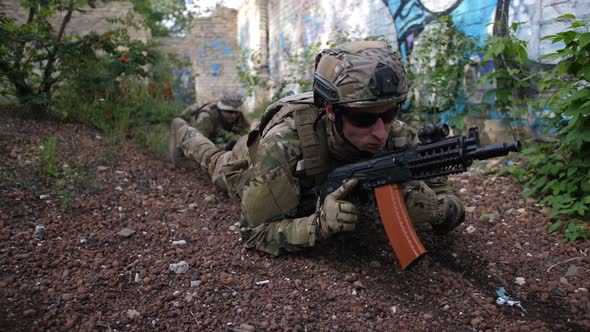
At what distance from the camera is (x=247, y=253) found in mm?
2482

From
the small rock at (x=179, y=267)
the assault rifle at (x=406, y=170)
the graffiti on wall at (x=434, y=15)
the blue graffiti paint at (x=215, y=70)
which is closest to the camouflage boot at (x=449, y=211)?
the assault rifle at (x=406, y=170)

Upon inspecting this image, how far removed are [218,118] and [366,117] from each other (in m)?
3.54

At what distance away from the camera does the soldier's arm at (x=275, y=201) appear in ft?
7.67

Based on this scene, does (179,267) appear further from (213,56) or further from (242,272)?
(213,56)

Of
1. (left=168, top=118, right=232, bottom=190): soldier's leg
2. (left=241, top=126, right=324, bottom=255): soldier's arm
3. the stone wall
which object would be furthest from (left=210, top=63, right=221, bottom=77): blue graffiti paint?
(left=241, top=126, right=324, bottom=255): soldier's arm

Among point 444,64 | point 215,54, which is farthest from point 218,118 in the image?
point 215,54

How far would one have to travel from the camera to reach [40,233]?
2504mm

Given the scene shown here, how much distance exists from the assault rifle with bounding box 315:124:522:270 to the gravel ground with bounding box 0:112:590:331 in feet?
0.88

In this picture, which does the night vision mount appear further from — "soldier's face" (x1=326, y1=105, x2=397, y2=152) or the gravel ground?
the gravel ground

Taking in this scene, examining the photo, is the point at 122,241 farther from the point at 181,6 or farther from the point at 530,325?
the point at 181,6

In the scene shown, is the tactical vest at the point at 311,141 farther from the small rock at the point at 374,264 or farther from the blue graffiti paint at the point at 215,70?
the blue graffiti paint at the point at 215,70

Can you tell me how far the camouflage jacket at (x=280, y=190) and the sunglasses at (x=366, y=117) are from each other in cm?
21

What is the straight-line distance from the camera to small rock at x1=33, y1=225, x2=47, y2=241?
8.13 ft

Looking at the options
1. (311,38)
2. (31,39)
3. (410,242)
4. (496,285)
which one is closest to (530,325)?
(496,285)
